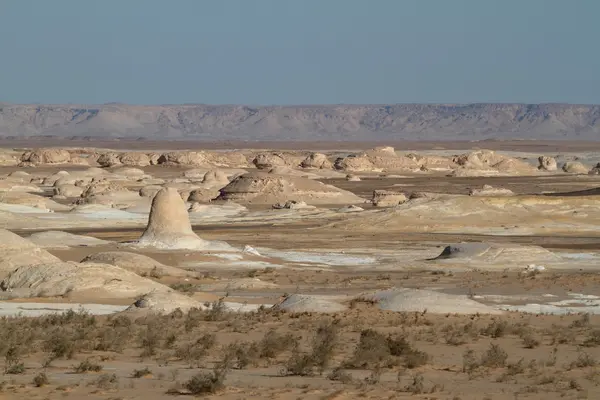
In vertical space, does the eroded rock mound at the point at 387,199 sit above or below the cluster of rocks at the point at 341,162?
below

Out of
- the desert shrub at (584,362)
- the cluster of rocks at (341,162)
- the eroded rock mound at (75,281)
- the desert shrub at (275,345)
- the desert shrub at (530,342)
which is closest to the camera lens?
the desert shrub at (584,362)

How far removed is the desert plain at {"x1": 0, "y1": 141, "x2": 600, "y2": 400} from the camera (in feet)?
39.0

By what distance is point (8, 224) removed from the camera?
41.0 metres

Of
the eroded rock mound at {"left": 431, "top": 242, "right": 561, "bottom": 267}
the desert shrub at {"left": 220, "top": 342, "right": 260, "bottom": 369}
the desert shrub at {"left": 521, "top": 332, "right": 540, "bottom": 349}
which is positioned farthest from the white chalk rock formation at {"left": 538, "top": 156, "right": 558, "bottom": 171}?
the desert shrub at {"left": 220, "top": 342, "right": 260, "bottom": 369}

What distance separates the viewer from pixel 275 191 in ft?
181

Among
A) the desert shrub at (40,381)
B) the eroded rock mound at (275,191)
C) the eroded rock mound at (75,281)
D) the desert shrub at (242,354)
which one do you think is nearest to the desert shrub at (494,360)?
the desert shrub at (242,354)

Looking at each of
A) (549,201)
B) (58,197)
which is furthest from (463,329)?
(58,197)

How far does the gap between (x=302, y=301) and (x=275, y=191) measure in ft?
119

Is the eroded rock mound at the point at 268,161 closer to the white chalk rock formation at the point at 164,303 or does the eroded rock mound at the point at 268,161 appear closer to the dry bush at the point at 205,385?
the white chalk rock formation at the point at 164,303

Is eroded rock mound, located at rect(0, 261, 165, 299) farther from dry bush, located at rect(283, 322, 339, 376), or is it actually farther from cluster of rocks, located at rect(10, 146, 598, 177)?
cluster of rocks, located at rect(10, 146, 598, 177)

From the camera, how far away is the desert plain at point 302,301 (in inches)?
468

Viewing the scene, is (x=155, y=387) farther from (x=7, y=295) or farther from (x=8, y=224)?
(x=8, y=224)

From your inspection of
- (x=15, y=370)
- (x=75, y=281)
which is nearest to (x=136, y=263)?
(x=75, y=281)

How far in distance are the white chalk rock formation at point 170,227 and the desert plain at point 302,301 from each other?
5cm
